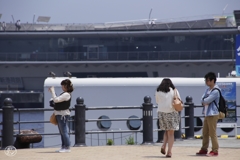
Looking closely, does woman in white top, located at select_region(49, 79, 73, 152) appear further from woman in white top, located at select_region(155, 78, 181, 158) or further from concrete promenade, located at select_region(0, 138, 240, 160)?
woman in white top, located at select_region(155, 78, 181, 158)

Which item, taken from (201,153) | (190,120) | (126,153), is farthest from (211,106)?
(190,120)

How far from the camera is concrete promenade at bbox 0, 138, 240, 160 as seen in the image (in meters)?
14.2

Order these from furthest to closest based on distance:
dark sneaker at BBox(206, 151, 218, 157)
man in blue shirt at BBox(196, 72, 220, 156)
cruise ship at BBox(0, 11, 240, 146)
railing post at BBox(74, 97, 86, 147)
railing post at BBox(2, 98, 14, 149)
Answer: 1. cruise ship at BBox(0, 11, 240, 146)
2. railing post at BBox(74, 97, 86, 147)
3. railing post at BBox(2, 98, 14, 149)
4. dark sneaker at BBox(206, 151, 218, 157)
5. man in blue shirt at BBox(196, 72, 220, 156)

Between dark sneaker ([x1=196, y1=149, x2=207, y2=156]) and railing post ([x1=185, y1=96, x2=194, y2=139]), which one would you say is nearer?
dark sneaker ([x1=196, y1=149, x2=207, y2=156])

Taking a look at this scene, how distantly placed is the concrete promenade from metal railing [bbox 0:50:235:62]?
74.9 meters

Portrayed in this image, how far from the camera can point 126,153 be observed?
1513 centimetres

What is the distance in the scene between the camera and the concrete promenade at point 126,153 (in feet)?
46.6

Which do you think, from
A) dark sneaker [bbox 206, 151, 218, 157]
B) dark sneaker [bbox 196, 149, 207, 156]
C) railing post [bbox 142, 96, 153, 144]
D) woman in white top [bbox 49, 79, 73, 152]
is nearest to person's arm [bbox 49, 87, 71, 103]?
woman in white top [bbox 49, 79, 73, 152]

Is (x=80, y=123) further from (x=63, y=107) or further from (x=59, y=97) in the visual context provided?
(x=59, y=97)

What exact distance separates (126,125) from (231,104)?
4.29 meters

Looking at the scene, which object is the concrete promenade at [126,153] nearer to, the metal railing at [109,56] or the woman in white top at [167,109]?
the woman in white top at [167,109]

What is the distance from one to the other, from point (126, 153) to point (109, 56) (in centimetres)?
8016

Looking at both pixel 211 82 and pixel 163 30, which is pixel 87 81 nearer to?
pixel 211 82

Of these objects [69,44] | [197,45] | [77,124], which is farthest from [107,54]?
[77,124]
